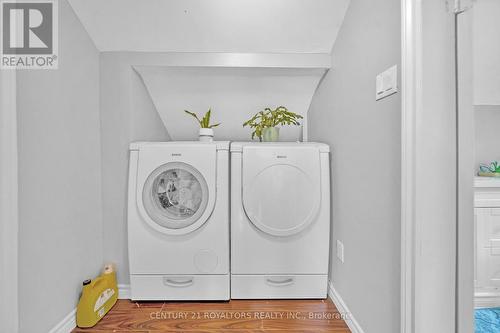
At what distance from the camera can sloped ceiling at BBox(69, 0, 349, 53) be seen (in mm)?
1622

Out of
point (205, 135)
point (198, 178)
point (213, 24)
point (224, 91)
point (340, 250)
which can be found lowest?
point (340, 250)

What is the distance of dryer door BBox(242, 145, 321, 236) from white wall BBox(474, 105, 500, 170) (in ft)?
2.88

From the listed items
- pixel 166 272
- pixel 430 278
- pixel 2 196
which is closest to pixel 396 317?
pixel 430 278

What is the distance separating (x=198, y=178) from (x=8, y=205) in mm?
933

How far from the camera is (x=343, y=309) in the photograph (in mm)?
1596

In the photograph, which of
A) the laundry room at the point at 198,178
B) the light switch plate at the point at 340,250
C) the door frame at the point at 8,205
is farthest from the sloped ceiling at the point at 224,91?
the light switch plate at the point at 340,250

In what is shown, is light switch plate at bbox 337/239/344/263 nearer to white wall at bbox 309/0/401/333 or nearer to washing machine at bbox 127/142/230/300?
white wall at bbox 309/0/401/333

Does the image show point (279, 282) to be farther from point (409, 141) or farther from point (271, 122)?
point (409, 141)

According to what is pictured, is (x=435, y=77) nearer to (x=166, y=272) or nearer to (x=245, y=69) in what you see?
(x=245, y=69)

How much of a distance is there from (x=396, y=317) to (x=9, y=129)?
1.68 m

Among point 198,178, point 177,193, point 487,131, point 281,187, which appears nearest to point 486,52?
point 487,131

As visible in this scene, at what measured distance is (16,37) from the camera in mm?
1163

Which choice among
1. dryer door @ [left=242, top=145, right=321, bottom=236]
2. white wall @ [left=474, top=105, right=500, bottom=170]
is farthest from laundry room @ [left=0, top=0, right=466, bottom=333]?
white wall @ [left=474, top=105, right=500, bottom=170]

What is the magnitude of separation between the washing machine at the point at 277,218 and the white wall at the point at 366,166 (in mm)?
136
